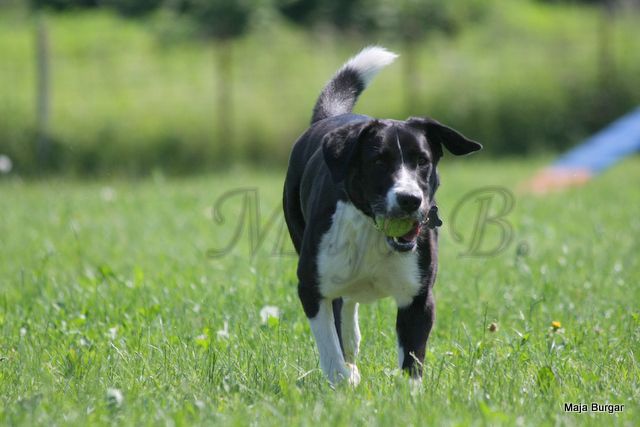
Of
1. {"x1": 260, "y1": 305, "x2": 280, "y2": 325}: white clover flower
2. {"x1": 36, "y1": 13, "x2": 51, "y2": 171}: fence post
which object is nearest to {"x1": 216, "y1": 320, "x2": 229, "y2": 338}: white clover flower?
{"x1": 260, "y1": 305, "x2": 280, "y2": 325}: white clover flower

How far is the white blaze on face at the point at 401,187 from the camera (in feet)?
12.5

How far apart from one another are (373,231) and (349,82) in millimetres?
1659

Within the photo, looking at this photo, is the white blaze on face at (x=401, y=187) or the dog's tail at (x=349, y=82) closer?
the white blaze on face at (x=401, y=187)

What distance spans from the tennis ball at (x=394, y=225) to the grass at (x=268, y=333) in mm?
550

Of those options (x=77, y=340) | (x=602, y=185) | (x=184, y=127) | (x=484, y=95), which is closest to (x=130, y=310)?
(x=77, y=340)

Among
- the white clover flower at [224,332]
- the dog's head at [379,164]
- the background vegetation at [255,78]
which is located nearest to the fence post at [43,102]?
the background vegetation at [255,78]

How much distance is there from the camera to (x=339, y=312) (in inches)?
187

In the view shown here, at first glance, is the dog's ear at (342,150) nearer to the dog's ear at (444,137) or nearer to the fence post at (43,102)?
the dog's ear at (444,137)

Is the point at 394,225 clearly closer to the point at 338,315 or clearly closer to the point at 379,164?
the point at 379,164

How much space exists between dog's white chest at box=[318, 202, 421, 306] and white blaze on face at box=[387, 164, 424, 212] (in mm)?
254

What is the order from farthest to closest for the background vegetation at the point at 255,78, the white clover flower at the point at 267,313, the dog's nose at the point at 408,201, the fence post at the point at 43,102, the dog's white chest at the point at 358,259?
1. the background vegetation at the point at 255,78
2. the fence post at the point at 43,102
3. the white clover flower at the point at 267,313
4. the dog's white chest at the point at 358,259
5. the dog's nose at the point at 408,201

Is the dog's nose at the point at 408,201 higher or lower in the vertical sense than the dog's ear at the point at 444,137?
lower

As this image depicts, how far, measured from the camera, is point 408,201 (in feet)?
12.4

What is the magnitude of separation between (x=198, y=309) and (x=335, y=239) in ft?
4.88
